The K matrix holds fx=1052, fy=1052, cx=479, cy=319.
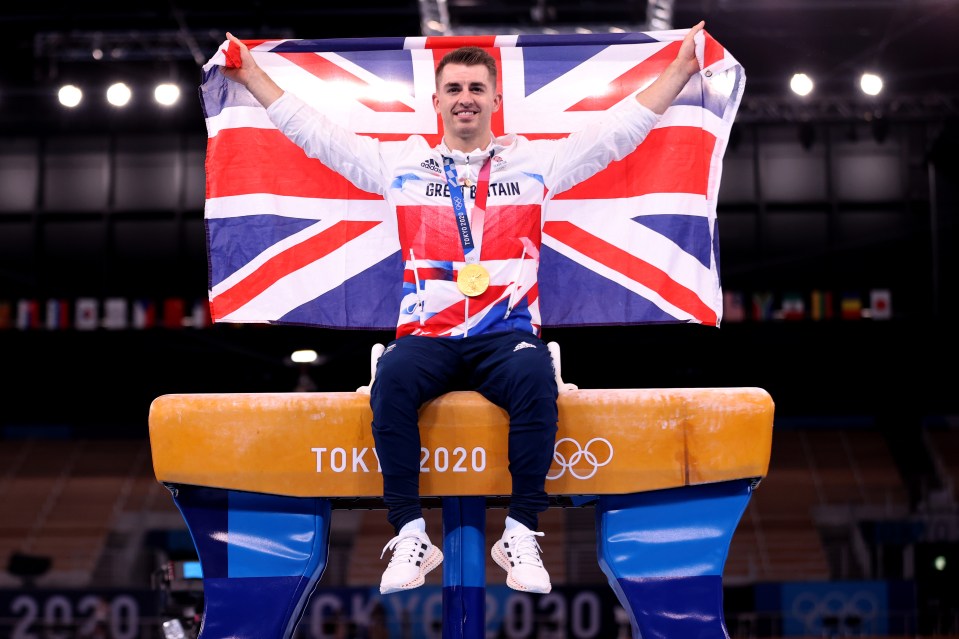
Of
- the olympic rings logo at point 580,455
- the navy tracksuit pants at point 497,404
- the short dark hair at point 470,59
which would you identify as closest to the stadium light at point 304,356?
the short dark hair at point 470,59

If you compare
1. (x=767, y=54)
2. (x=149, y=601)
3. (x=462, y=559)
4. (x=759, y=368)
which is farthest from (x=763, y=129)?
(x=462, y=559)

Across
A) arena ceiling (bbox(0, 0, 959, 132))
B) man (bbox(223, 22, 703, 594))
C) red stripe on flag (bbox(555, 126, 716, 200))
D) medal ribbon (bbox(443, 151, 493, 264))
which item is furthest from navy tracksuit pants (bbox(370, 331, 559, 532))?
arena ceiling (bbox(0, 0, 959, 132))

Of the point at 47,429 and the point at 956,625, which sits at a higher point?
the point at 47,429

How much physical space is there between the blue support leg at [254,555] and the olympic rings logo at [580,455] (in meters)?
0.80

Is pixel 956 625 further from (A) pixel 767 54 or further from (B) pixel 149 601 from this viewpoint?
(B) pixel 149 601

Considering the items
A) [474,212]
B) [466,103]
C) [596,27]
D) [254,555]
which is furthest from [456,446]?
[596,27]

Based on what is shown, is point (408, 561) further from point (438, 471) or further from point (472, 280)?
point (472, 280)

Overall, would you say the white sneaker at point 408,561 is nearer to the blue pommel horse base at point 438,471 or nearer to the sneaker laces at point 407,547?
the sneaker laces at point 407,547

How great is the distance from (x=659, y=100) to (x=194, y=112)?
14643 mm

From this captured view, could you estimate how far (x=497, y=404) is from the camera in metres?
3.48

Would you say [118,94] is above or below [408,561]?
above

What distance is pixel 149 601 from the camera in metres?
13.0

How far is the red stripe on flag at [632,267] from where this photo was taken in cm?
457

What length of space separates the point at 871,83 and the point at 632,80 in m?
8.81
